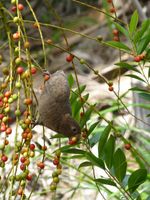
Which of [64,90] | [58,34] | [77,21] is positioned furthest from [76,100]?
[77,21]

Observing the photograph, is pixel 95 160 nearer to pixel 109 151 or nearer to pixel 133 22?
pixel 109 151

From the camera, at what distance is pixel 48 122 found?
1.28 m

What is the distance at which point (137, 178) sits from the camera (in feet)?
4.65

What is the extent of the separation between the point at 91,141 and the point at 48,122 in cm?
30

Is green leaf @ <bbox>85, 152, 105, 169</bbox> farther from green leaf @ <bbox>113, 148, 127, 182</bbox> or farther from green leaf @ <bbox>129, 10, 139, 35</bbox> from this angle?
green leaf @ <bbox>129, 10, 139, 35</bbox>

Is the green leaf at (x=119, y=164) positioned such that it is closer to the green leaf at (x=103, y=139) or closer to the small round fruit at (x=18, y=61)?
the green leaf at (x=103, y=139)

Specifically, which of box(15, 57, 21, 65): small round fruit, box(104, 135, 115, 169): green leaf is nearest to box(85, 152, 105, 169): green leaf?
box(104, 135, 115, 169): green leaf

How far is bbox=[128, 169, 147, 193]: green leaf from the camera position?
4.56ft

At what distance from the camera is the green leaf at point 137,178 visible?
54.8 inches

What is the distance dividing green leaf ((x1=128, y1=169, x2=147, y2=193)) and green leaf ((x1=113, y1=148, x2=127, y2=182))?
0.15 ft

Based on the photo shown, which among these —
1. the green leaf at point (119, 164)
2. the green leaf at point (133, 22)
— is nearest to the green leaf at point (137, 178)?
the green leaf at point (119, 164)

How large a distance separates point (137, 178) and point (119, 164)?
2.4 inches

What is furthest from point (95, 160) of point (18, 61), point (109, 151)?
point (18, 61)

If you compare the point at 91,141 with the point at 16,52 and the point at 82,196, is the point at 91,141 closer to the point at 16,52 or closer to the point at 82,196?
the point at 16,52
